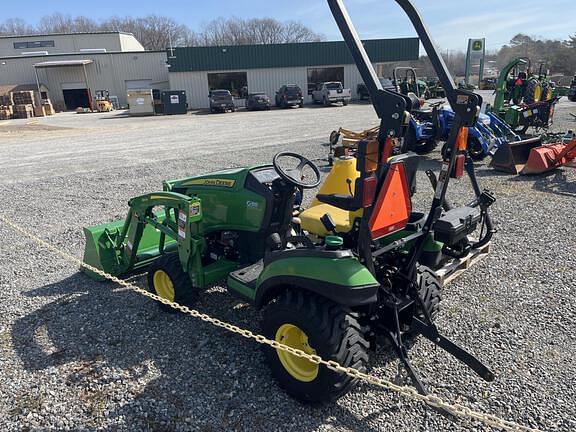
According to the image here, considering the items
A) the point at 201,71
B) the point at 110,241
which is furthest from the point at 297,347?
the point at 201,71

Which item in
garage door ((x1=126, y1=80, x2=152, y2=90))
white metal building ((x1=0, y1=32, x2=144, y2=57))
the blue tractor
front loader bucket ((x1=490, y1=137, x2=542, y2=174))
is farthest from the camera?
white metal building ((x1=0, y1=32, x2=144, y2=57))

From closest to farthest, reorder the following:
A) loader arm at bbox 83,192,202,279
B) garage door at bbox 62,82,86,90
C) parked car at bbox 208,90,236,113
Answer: loader arm at bbox 83,192,202,279, parked car at bbox 208,90,236,113, garage door at bbox 62,82,86,90

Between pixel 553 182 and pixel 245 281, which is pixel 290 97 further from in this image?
pixel 245 281

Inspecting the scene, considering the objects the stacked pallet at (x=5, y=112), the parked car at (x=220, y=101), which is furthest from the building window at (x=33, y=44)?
the parked car at (x=220, y=101)

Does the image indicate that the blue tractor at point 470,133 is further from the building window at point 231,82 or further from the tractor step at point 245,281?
the building window at point 231,82

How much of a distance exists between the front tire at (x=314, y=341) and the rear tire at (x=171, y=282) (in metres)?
1.17

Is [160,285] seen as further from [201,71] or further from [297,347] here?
[201,71]

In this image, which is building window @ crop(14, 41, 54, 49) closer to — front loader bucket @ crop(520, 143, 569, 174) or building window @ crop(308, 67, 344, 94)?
building window @ crop(308, 67, 344, 94)

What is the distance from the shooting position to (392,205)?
283 centimetres

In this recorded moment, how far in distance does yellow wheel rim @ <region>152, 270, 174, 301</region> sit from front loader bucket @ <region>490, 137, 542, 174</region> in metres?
7.72

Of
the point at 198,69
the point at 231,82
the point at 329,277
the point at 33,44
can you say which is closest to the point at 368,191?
the point at 329,277

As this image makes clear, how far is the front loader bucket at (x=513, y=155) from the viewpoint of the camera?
912cm

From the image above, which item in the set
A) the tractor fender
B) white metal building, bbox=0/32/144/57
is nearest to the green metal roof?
white metal building, bbox=0/32/144/57

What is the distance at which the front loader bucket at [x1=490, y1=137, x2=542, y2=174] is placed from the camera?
29.9ft
